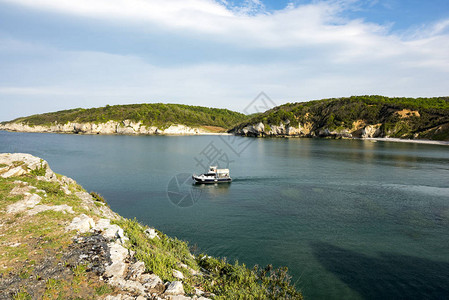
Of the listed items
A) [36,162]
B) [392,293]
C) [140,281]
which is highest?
[36,162]

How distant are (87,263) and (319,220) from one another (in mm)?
22422

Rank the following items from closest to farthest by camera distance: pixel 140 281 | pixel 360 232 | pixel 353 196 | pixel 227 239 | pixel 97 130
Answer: pixel 140 281 < pixel 227 239 < pixel 360 232 < pixel 353 196 < pixel 97 130

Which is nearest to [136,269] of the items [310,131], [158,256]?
[158,256]

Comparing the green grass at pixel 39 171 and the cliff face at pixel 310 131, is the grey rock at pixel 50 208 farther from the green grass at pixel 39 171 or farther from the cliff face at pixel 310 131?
the cliff face at pixel 310 131

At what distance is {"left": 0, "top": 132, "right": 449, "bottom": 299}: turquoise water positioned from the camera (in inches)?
638

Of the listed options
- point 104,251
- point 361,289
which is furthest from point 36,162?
point 361,289

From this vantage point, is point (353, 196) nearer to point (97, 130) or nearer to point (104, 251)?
point (104, 251)

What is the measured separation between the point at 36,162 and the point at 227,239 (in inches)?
662

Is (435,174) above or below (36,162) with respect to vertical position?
below

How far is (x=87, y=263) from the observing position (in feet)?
31.7

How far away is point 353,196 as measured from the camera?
34.8 meters

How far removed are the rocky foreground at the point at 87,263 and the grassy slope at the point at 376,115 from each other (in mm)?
143807

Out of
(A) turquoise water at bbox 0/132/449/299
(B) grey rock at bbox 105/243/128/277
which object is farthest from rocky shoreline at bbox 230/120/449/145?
(B) grey rock at bbox 105/243/128/277

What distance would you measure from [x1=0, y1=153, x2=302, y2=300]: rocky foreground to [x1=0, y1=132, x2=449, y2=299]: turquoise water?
473 cm
